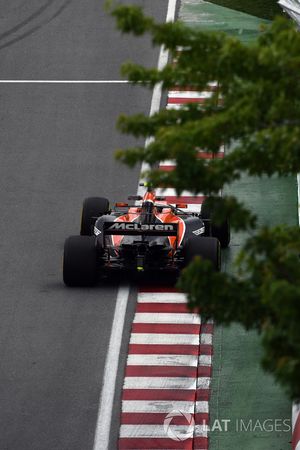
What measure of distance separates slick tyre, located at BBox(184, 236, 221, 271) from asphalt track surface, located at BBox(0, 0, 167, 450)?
4.50 feet

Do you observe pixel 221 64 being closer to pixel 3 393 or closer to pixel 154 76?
pixel 154 76

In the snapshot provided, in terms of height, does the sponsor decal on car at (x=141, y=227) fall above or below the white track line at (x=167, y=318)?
above

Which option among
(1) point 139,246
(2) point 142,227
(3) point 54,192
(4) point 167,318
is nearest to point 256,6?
(3) point 54,192

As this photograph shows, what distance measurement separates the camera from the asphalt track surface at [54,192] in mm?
21078

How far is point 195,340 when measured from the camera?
23.1 metres

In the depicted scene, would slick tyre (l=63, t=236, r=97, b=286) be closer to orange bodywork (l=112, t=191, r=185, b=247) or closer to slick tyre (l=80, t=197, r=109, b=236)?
orange bodywork (l=112, t=191, r=185, b=247)

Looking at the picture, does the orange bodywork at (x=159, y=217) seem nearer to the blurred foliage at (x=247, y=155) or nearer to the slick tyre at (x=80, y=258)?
the slick tyre at (x=80, y=258)

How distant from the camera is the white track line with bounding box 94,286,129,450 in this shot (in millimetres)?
20094

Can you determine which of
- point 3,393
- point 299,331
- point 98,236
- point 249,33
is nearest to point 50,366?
point 3,393

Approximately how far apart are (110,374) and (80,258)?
303 centimetres

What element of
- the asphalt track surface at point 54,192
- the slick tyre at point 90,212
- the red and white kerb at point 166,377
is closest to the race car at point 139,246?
the asphalt track surface at point 54,192

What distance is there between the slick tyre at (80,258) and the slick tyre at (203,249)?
5.19ft

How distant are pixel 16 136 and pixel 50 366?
38.3ft

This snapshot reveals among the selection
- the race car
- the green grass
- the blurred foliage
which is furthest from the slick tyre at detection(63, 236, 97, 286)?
the green grass
